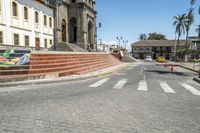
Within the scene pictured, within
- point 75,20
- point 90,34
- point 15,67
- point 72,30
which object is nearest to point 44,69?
point 15,67

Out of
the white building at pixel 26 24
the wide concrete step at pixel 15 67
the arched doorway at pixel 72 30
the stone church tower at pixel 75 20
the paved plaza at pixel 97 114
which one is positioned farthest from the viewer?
the arched doorway at pixel 72 30

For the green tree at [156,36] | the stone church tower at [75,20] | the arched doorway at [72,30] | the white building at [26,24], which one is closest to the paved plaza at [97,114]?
the white building at [26,24]

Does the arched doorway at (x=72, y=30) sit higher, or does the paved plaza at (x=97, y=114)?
the arched doorway at (x=72, y=30)

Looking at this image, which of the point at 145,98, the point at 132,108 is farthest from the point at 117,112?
the point at 145,98

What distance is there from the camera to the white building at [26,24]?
77.2ft

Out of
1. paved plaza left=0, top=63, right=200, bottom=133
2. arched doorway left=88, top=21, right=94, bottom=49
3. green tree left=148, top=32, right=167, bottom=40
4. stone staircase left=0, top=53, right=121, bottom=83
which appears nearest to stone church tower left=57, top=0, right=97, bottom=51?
arched doorway left=88, top=21, right=94, bottom=49

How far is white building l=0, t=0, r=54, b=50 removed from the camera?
2352cm

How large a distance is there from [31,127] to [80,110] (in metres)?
1.84

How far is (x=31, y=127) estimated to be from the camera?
184 inches

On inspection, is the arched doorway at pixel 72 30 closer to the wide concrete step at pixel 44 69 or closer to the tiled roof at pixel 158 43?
the wide concrete step at pixel 44 69

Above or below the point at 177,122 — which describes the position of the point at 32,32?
above

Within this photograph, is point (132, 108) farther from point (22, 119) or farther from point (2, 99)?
point (2, 99)

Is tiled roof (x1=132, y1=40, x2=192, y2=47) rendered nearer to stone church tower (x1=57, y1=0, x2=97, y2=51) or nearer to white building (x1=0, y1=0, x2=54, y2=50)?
stone church tower (x1=57, y1=0, x2=97, y2=51)

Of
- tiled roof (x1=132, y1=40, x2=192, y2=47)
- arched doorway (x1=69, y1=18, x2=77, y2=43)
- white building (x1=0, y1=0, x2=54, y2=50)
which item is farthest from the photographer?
tiled roof (x1=132, y1=40, x2=192, y2=47)
